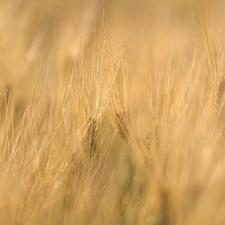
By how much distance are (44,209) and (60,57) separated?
22.2 inches

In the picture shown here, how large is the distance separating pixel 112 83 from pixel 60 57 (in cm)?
39

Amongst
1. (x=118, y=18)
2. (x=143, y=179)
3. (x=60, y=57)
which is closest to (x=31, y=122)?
(x=143, y=179)

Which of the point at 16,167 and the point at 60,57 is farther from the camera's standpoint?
the point at 60,57

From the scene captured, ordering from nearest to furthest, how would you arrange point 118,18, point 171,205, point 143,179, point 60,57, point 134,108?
point 171,205 < point 143,179 < point 134,108 < point 60,57 < point 118,18

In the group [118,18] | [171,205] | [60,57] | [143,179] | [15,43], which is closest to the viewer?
[171,205]

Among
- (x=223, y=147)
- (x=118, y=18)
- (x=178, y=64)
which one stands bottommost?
(x=223, y=147)

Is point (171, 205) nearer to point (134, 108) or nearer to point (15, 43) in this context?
point (134, 108)

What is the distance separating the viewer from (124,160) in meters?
1.22

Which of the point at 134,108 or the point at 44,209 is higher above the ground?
the point at 134,108

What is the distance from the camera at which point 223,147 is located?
103cm

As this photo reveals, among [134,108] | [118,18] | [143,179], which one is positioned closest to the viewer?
[143,179]

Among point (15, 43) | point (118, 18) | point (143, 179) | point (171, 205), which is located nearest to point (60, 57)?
point (15, 43)

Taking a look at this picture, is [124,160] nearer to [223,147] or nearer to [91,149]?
[91,149]

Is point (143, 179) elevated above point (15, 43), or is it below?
below
